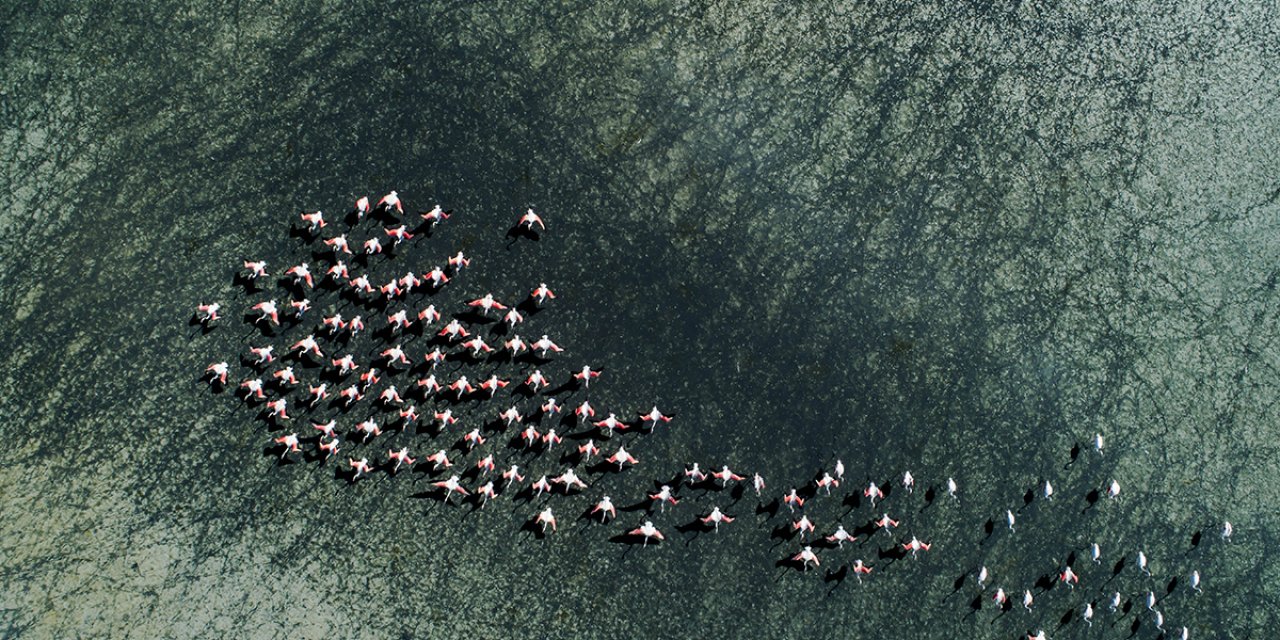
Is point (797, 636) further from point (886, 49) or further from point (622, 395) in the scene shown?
point (886, 49)

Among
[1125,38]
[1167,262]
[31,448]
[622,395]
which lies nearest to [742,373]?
[622,395]

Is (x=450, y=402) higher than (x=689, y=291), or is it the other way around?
(x=689, y=291)

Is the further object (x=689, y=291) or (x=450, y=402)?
(x=689, y=291)

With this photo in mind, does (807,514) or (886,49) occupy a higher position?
(886,49)

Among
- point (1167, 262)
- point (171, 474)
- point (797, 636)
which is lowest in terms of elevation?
point (797, 636)

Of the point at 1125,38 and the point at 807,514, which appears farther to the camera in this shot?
the point at 1125,38
